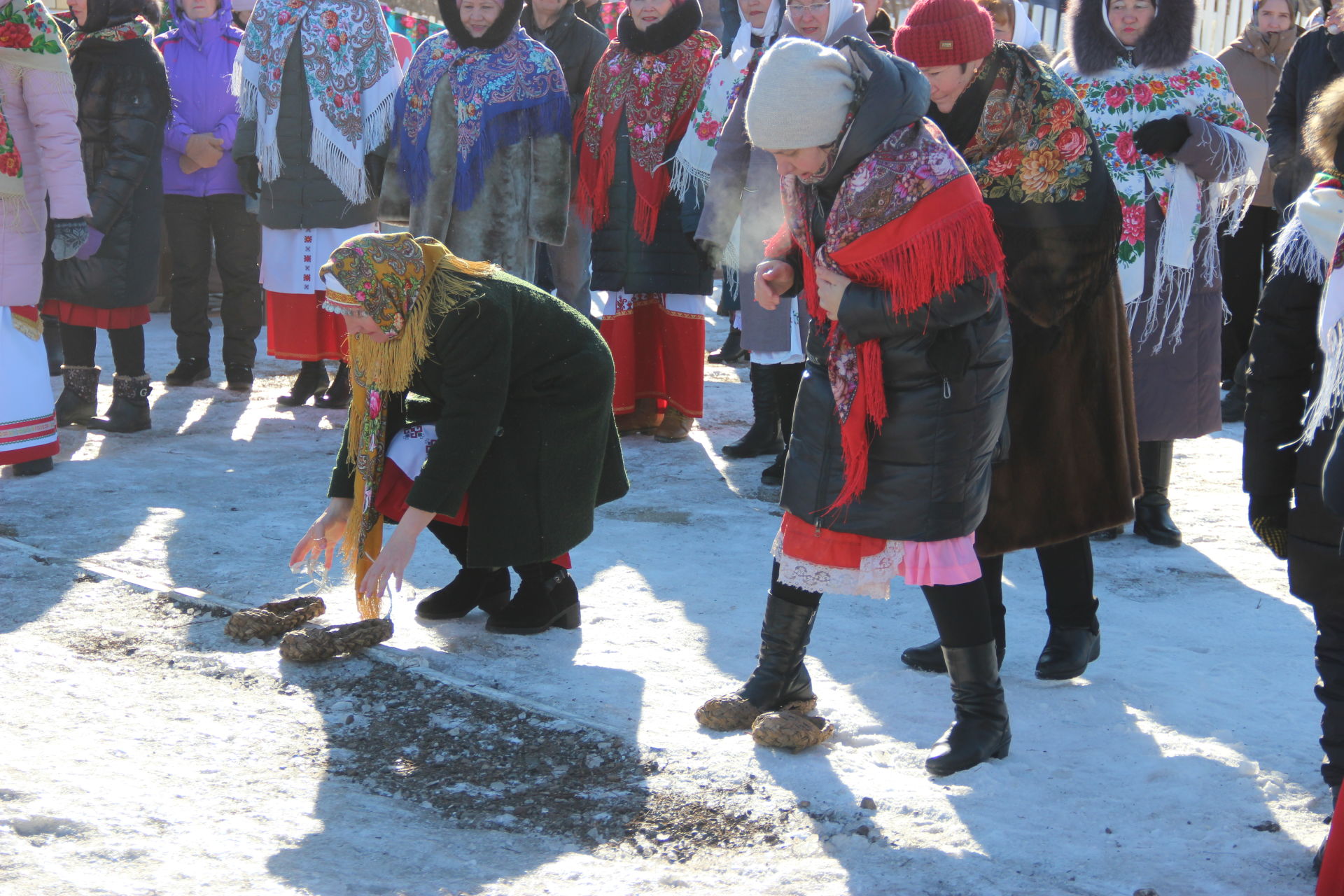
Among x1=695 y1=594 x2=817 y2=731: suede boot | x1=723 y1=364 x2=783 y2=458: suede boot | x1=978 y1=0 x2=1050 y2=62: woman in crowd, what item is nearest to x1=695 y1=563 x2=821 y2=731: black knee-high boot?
x1=695 y1=594 x2=817 y2=731: suede boot

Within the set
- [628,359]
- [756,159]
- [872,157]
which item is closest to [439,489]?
[872,157]

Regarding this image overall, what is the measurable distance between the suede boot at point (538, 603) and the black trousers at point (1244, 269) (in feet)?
14.2

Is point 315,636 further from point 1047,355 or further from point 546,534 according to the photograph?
point 1047,355

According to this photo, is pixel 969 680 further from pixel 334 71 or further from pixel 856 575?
pixel 334 71

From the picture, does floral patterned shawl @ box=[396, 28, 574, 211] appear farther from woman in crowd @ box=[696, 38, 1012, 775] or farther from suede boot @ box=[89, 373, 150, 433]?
woman in crowd @ box=[696, 38, 1012, 775]

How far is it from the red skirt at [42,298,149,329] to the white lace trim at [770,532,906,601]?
13.3 ft

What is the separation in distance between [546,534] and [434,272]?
717 millimetres

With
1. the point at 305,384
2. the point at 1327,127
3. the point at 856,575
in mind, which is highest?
the point at 1327,127

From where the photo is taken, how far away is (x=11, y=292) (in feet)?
16.8

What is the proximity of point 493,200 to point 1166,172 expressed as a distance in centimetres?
272

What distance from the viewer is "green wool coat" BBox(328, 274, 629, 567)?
3.34 metres

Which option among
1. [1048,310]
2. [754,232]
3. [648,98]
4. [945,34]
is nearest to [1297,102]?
[754,232]

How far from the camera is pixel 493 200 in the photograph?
5852 millimetres

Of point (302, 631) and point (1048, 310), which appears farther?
point (302, 631)
